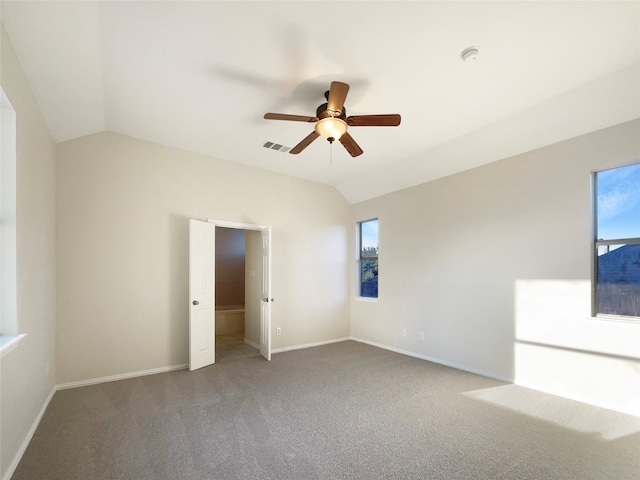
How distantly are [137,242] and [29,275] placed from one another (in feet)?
5.02

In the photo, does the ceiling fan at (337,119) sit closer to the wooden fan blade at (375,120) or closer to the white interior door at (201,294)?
the wooden fan blade at (375,120)

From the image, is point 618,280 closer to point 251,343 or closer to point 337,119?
point 337,119

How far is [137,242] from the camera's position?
404cm

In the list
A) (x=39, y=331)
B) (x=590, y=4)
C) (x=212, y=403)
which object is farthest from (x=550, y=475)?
(x=39, y=331)

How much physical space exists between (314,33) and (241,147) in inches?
94.0

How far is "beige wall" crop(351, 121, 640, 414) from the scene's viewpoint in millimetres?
3109

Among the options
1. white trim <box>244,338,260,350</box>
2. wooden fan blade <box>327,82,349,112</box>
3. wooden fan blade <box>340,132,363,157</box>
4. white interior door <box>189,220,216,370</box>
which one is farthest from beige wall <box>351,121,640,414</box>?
white interior door <box>189,220,216,370</box>

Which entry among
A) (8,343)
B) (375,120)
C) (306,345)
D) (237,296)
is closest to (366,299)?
(306,345)

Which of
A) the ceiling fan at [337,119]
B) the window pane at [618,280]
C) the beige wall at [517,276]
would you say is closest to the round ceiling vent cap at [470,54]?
the ceiling fan at [337,119]

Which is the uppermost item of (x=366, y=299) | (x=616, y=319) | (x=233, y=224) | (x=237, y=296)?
(x=233, y=224)

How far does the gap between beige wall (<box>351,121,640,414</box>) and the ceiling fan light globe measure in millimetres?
2516

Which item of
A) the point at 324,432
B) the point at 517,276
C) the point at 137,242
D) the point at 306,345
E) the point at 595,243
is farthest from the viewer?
the point at 306,345

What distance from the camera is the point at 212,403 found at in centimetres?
315

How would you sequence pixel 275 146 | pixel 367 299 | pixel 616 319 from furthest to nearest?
pixel 367 299
pixel 275 146
pixel 616 319
